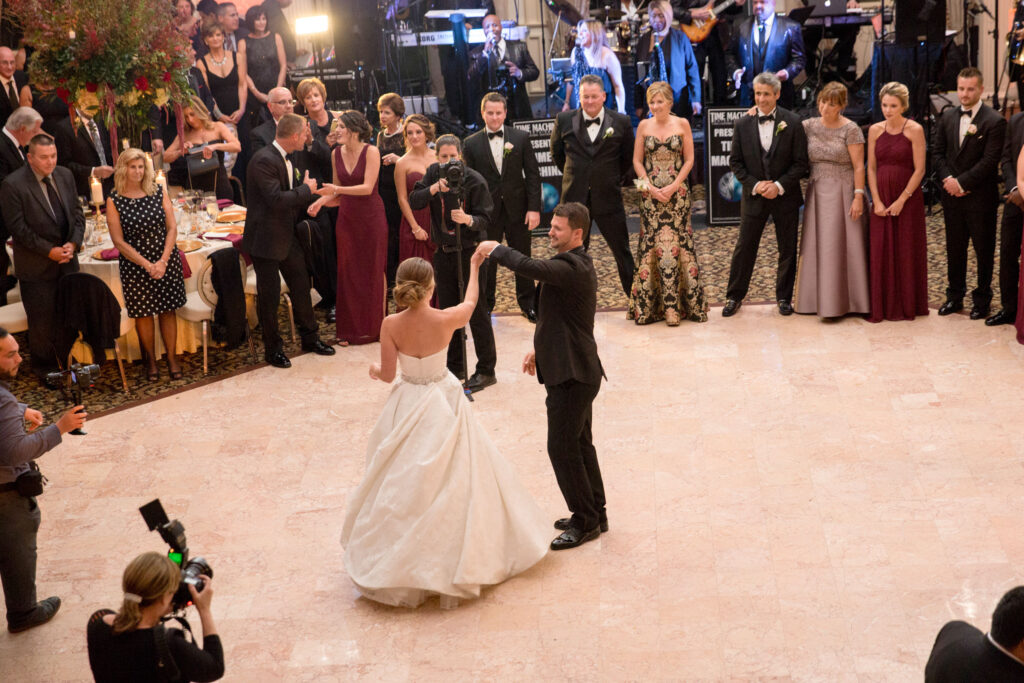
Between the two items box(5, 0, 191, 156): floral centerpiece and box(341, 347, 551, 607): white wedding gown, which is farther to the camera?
box(5, 0, 191, 156): floral centerpiece

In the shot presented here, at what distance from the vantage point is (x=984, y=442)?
5.98 metres

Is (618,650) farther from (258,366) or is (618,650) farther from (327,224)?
(327,224)

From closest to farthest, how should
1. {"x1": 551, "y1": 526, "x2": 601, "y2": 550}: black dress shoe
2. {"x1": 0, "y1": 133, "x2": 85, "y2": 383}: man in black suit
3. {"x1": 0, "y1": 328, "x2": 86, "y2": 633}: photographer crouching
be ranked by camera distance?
{"x1": 0, "y1": 328, "x2": 86, "y2": 633}: photographer crouching → {"x1": 551, "y1": 526, "x2": 601, "y2": 550}: black dress shoe → {"x1": 0, "y1": 133, "x2": 85, "y2": 383}: man in black suit

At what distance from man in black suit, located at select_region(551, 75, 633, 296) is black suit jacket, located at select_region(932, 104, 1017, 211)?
2062mm

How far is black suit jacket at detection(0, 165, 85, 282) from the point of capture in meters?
7.16

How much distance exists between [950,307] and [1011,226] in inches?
26.4

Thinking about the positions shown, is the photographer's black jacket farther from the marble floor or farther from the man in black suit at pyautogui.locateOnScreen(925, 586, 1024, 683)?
the man in black suit at pyautogui.locateOnScreen(925, 586, 1024, 683)

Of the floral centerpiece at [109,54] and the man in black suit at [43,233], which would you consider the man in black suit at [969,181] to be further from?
the man in black suit at [43,233]

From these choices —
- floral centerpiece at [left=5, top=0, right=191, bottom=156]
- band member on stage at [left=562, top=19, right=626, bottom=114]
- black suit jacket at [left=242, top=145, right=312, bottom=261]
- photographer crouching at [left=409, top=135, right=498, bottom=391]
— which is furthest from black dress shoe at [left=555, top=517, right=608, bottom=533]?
band member on stage at [left=562, top=19, right=626, bottom=114]

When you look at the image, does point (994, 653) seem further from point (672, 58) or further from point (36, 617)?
point (672, 58)

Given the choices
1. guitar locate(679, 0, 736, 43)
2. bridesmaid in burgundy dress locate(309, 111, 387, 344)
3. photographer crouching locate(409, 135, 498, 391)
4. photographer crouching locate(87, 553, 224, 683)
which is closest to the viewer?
photographer crouching locate(87, 553, 224, 683)

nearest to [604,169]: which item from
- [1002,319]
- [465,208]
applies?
[465,208]

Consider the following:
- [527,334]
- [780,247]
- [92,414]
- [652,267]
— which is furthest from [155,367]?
[780,247]

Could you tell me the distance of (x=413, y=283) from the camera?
4.77 meters
